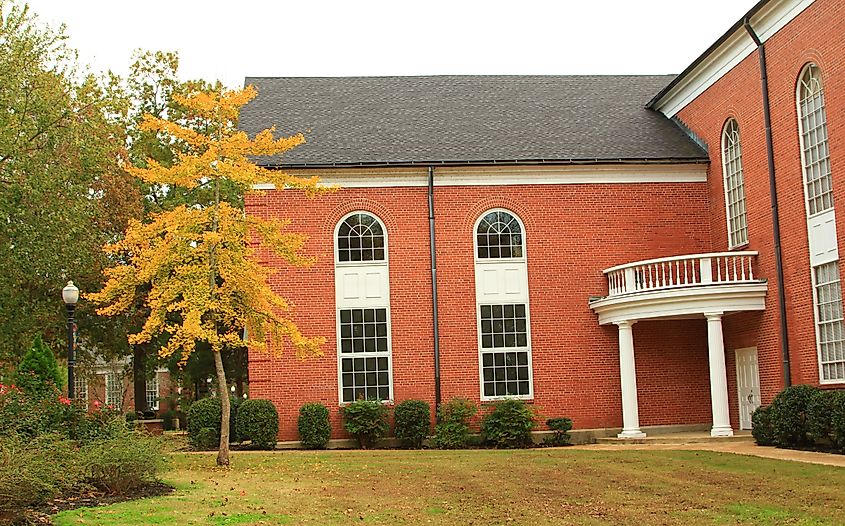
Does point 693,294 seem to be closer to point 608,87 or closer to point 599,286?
point 599,286

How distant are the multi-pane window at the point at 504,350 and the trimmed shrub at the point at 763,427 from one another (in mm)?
6164

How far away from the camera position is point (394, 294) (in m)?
27.1

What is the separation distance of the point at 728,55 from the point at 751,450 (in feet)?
32.5

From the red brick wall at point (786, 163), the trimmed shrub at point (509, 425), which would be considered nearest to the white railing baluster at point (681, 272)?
the red brick wall at point (786, 163)

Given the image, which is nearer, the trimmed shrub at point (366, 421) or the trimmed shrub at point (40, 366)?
the trimmed shrub at point (40, 366)

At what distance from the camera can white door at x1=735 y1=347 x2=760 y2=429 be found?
25464mm

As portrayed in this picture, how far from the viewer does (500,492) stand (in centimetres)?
1510

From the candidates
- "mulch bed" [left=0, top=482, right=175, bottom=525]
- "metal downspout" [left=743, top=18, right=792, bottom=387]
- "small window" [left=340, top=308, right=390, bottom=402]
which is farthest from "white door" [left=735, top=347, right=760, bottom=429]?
"mulch bed" [left=0, top=482, right=175, bottom=525]

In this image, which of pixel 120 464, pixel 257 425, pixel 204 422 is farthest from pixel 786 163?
pixel 120 464

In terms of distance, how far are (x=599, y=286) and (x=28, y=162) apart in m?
16.8

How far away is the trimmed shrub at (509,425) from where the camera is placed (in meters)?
25.6

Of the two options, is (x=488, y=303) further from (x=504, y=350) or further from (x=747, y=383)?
(x=747, y=383)

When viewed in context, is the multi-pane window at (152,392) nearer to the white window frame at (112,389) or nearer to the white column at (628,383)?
the white window frame at (112,389)

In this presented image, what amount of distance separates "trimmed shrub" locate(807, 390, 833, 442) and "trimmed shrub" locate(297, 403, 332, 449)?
37.1 feet
